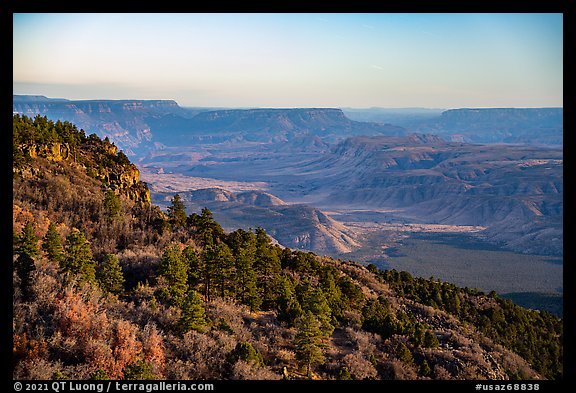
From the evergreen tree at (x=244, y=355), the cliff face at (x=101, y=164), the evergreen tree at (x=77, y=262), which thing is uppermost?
the cliff face at (x=101, y=164)

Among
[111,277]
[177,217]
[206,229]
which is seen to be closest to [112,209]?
[177,217]

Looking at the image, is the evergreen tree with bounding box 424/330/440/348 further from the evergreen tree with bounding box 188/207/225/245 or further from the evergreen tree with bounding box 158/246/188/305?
the evergreen tree with bounding box 188/207/225/245

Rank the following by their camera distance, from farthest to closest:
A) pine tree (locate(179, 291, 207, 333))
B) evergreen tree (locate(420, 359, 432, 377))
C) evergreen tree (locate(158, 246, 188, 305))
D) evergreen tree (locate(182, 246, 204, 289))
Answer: evergreen tree (locate(182, 246, 204, 289)) → evergreen tree (locate(158, 246, 188, 305)) → evergreen tree (locate(420, 359, 432, 377)) → pine tree (locate(179, 291, 207, 333))

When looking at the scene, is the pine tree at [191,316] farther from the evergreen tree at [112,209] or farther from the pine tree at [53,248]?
the evergreen tree at [112,209]

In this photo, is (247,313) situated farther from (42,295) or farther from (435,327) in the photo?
(435,327)

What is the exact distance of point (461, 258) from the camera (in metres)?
137

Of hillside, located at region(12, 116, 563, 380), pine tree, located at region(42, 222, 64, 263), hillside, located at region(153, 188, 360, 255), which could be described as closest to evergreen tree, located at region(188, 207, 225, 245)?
hillside, located at region(12, 116, 563, 380)

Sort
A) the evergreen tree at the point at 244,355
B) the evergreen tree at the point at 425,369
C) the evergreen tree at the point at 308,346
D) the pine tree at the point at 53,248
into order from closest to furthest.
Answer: the evergreen tree at the point at 244,355 < the evergreen tree at the point at 308,346 < the evergreen tree at the point at 425,369 < the pine tree at the point at 53,248

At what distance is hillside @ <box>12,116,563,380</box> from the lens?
12.0m

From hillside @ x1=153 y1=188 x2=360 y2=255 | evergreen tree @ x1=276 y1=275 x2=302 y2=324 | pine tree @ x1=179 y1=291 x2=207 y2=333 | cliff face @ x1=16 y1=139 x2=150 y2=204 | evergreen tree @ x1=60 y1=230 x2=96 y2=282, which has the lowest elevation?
hillside @ x1=153 y1=188 x2=360 y2=255

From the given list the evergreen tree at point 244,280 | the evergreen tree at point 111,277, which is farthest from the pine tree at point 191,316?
the evergreen tree at point 244,280

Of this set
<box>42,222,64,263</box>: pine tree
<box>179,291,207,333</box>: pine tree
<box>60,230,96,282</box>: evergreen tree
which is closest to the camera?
<box>179,291,207,333</box>: pine tree

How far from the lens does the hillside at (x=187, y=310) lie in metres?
12.0
